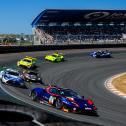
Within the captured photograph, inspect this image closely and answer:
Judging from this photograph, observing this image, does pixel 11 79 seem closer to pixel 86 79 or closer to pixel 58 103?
pixel 58 103

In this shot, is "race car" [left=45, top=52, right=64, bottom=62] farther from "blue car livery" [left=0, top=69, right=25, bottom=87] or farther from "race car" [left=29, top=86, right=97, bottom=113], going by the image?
"race car" [left=29, top=86, right=97, bottom=113]

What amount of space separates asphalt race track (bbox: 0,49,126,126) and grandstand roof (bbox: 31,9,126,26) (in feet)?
91.3

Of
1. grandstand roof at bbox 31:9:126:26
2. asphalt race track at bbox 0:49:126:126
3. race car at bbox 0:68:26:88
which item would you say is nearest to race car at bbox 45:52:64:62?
asphalt race track at bbox 0:49:126:126

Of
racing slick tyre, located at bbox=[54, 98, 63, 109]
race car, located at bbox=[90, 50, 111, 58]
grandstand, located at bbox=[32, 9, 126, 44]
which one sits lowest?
race car, located at bbox=[90, 50, 111, 58]

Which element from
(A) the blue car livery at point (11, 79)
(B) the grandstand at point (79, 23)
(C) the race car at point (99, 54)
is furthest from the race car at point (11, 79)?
(B) the grandstand at point (79, 23)

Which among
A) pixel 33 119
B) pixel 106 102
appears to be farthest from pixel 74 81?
pixel 33 119

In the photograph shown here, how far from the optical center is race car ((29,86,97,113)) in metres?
18.7

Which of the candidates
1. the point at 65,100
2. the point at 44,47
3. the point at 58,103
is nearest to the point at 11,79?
the point at 58,103

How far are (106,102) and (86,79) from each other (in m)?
13.2

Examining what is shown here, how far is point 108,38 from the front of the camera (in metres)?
78.6

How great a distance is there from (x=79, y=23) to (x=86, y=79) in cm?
6008

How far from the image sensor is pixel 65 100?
752 inches

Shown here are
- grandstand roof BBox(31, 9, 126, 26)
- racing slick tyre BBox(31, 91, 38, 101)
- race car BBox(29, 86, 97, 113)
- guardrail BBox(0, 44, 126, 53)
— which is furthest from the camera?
grandstand roof BBox(31, 9, 126, 26)

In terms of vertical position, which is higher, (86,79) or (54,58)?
(54,58)
